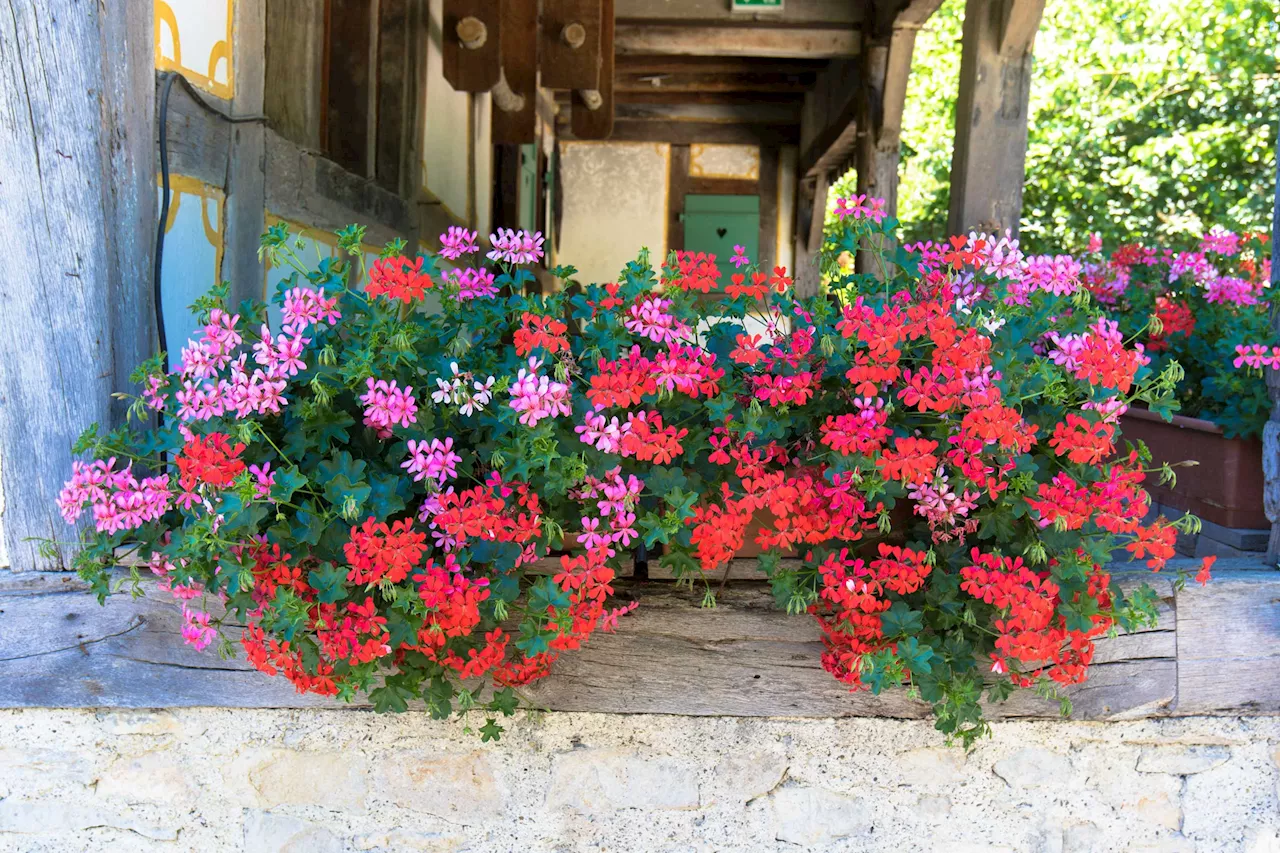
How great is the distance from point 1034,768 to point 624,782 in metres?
0.78

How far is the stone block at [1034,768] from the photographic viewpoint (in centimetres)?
193

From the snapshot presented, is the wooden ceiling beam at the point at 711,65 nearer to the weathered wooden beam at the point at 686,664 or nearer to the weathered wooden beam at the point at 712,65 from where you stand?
the weathered wooden beam at the point at 712,65

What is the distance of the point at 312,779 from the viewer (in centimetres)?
193

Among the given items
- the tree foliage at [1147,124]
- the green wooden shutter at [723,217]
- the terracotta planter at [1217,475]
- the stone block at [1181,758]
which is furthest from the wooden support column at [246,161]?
the tree foliage at [1147,124]

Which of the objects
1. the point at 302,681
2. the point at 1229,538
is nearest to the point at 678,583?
the point at 302,681

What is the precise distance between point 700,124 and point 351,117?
6275 millimetres

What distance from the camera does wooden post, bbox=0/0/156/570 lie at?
1.78 metres

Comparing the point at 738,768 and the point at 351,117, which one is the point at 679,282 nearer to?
the point at 738,768

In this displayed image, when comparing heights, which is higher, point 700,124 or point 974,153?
point 700,124

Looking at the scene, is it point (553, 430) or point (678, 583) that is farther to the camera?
point (678, 583)

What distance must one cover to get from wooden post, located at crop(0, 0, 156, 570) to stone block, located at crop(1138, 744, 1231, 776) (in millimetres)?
2052

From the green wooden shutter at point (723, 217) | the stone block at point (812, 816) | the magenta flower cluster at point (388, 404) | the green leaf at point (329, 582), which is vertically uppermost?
the green wooden shutter at point (723, 217)

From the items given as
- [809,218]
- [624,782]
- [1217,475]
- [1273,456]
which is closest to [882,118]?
[809,218]

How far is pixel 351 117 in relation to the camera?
11.6ft
